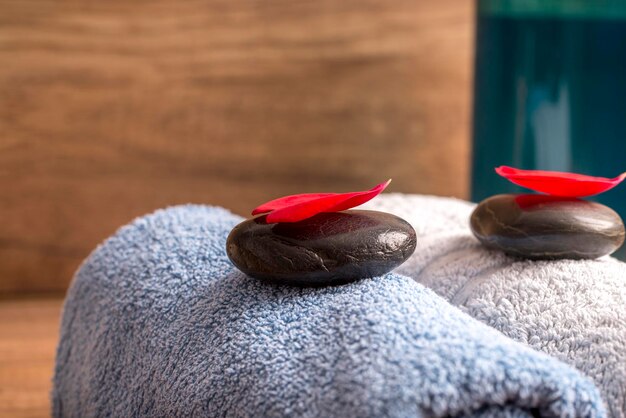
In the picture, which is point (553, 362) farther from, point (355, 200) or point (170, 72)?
point (170, 72)

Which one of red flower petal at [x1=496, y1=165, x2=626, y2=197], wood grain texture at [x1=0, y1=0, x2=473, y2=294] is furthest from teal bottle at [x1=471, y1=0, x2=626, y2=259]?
red flower petal at [x1=496, y1=165, x2=626, y2=197]

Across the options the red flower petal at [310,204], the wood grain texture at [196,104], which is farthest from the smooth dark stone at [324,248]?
the wood grain texture at [196,104]

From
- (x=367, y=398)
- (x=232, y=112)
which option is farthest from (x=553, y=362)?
(x=232, y=112)

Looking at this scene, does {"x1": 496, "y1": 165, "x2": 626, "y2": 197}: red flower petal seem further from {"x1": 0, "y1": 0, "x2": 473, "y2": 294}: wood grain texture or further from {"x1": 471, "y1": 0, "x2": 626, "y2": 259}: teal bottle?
{"x1": 0, "y1": 0, "x2": 473, "y2": 294}: wood grain texture

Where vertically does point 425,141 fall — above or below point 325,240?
below

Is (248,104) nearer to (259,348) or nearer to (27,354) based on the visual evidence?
(27,354)

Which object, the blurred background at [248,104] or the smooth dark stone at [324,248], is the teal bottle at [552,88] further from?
the smooth dark stone at [324,248]
